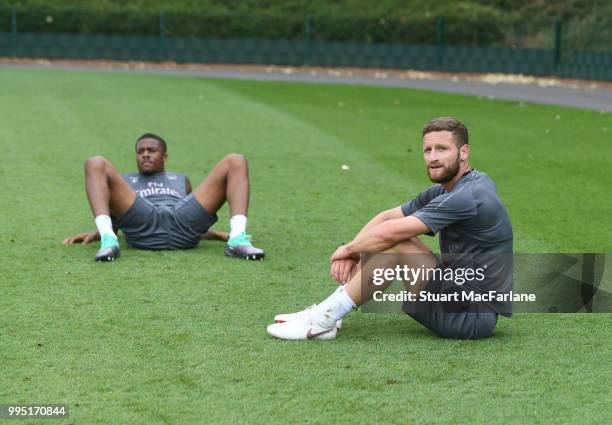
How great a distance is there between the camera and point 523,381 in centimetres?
609

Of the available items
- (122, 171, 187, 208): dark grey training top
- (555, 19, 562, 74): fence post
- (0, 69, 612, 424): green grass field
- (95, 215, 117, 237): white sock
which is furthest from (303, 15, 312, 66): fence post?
(95, 215, 117, 237): white sock

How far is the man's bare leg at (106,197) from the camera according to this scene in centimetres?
896

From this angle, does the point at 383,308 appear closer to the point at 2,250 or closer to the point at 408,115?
the point at 2,250

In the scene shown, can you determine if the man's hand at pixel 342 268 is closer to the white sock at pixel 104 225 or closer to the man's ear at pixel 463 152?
the man's ear at pixel 463 152

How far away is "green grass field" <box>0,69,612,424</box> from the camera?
5738 mm

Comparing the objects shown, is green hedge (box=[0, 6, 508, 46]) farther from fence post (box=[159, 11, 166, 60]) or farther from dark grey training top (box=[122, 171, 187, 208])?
dark grey training top (box=[122, 171, 187, 208])

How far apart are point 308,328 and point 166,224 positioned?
9.50 ft

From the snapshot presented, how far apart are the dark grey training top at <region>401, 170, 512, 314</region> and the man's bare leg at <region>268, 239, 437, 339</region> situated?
152 mm

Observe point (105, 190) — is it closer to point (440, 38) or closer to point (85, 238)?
point (85, 238)

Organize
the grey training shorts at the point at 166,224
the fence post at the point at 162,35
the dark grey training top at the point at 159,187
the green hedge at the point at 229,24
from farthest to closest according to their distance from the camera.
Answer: the fence post at the point at 162,35, the green hedge at the point at 229,24, the dark grey training top at the point at 159,187, the grey training shorts at the point at 166,224

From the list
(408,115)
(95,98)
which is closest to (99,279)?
(408,115)

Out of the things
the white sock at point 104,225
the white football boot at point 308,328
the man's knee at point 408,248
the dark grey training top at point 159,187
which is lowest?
the white football boot at point 308,328

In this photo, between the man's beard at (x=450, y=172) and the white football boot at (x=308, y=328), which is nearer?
the man's beard at (x=450, y=172)

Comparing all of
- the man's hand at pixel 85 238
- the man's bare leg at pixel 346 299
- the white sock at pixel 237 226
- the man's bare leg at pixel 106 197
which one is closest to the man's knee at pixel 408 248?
the man's bare leg at pixel 346 299
